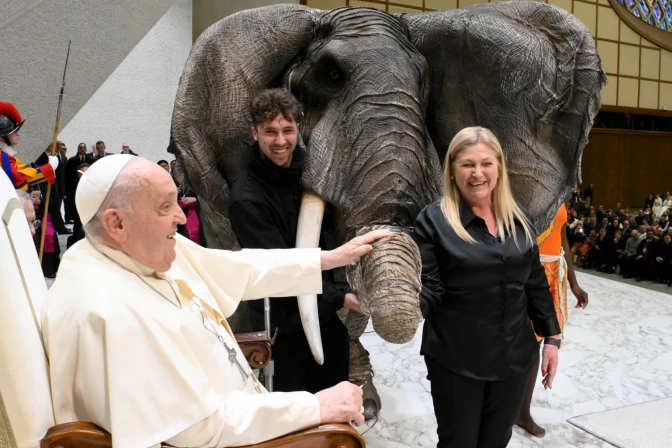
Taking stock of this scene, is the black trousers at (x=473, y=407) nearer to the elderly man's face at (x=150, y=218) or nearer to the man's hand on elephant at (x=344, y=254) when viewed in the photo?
the man's hand on elephant at (x=344, y=254)

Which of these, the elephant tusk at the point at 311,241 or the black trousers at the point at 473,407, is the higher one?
the elephant tusk at the point at 311,241

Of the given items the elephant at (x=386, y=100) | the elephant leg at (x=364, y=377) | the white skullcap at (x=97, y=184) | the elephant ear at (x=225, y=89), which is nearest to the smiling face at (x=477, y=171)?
the elephant at (x=386, y=100)

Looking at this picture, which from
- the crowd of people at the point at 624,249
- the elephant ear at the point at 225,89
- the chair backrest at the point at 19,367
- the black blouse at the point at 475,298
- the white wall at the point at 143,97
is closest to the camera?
the chair backrest at the point at 19,367

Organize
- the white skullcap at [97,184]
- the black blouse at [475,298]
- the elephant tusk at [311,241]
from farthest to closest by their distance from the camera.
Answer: the elephant tusk at [311,241] → the black blouse at [475,298] → the white skullcap at [97,184]

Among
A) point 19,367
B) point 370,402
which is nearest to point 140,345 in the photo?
point 19,367

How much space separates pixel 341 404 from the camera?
4.56 ft

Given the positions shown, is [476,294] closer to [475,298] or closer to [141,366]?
[475,298]

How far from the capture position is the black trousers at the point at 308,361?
7.57ft

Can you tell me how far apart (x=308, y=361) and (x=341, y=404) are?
1.04 metres

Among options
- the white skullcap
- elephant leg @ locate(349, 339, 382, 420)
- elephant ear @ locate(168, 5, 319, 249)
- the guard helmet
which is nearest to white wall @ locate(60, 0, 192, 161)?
the guard helmet

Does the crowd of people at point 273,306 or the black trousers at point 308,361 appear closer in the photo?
the crowd of people at point 273,306

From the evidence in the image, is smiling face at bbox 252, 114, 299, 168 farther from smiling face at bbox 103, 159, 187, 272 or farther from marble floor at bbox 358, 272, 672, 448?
marble floor at bbox 358, 272, 672, 448

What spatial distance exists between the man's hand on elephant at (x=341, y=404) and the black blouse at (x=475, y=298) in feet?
1.57

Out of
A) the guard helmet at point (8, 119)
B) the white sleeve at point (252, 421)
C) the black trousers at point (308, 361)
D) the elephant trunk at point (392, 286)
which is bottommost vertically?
the black trousers at point (308, 361)
